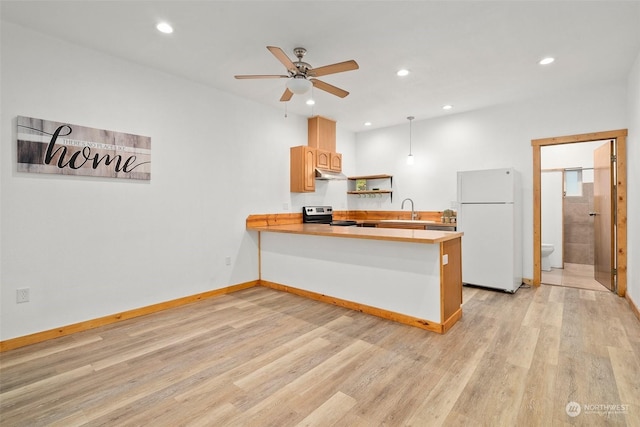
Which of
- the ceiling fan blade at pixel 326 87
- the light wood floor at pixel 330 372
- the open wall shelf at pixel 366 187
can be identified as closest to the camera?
the light wood floor at pixel 330 372

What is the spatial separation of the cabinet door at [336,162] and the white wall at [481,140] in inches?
33.1

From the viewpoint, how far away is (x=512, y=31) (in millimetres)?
2684

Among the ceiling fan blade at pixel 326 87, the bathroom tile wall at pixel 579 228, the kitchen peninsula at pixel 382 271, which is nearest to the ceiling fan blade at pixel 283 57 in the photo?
the ceiling fan blade at pixel 326 87

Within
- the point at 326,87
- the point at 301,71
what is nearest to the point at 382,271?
the point at 326,87

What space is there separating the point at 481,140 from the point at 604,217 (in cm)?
190

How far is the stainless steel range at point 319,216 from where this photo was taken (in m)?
5.36

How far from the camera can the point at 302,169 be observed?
16.3 ft

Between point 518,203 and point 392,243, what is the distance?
8.32 feet

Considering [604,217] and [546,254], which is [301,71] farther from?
[546,254]

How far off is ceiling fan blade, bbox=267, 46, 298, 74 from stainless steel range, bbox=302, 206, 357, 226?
9.37 ft

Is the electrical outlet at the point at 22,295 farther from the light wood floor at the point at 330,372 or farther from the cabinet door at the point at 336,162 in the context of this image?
Result: the cabinet door at the point at 336,162

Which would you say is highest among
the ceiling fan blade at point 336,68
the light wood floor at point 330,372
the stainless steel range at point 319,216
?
the ceiling fan blade at point 336,68

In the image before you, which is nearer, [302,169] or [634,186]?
[634,186]

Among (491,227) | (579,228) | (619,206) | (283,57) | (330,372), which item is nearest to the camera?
(330,372)
